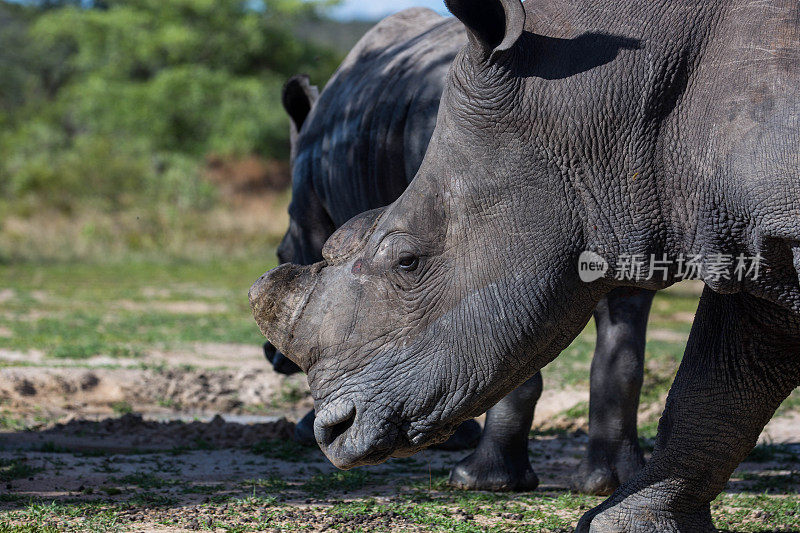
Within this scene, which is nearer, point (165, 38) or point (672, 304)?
point (672, 304)

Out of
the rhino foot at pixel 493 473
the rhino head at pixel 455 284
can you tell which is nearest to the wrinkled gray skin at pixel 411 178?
the rhino foot at pixel 493 473

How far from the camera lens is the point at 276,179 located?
99.2 ft

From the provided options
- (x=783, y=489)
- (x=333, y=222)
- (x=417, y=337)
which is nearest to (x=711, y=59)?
(x=417, y=337)

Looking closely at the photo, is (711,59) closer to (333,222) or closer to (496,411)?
(496,411)

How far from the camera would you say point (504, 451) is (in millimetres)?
5031

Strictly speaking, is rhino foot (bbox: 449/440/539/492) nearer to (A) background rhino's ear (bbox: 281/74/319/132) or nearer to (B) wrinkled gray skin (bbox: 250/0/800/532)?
(B) wrinkled gray skin (bbox: 250/0/800/532)

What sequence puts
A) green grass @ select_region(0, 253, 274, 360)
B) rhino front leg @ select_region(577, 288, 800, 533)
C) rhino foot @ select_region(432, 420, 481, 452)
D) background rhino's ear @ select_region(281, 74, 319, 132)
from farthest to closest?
green grass @ select_region(0, 253, 274, 360) < background rhino's ear @ select_region(281, 74, 319, 132) < rhino foot @ select_region(432, 420, 481, 452) < rhino front leg @ select_region(577, 288, 800, 533)

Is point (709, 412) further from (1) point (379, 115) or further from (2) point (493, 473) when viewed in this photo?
(1) point (379, 115)

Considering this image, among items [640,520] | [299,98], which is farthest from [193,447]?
[640,520]

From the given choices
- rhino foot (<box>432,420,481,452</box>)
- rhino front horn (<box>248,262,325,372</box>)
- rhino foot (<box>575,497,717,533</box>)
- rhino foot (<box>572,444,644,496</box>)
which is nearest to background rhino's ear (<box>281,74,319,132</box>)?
rhino foot (<box>432,420,481,452</box>)

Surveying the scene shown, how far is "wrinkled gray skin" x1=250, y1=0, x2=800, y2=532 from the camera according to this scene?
292cm

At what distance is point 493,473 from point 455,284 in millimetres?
2119

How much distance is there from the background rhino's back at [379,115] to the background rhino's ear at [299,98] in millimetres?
369

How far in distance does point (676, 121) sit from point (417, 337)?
987mm
